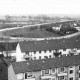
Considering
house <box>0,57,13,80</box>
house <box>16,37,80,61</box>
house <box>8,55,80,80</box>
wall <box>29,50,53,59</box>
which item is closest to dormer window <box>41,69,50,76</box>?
house <box>8,55,80,80</box>

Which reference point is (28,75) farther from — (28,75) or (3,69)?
(3,69)

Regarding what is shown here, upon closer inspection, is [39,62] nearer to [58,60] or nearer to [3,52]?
[58,60]

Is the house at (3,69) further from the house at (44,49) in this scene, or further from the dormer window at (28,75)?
the dormer window at (28,75)

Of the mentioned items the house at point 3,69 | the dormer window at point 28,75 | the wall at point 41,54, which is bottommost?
the house at point 3,69

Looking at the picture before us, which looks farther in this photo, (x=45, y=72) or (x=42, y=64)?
(x=42, y=64)

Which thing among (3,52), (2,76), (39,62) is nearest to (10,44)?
(3,52)

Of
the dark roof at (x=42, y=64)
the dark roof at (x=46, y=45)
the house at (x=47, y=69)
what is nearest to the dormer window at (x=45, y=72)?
the house at (x=47, y=69)

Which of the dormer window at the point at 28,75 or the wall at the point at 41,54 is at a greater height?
the dormer window at the point at 28,75

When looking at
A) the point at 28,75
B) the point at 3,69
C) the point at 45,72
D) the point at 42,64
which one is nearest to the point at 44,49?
the point at 3,69
